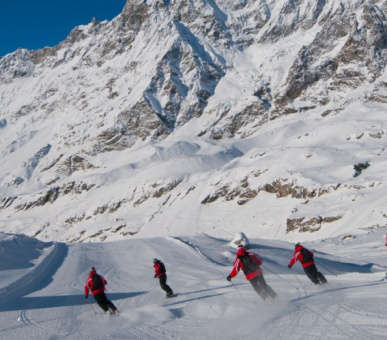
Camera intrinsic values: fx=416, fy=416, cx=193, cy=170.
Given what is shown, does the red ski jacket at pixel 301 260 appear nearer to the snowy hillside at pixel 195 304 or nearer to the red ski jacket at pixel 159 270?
the snowy hillside at pixel 195 304

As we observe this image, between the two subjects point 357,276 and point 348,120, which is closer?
point 357,276

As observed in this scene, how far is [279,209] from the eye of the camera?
6619cm

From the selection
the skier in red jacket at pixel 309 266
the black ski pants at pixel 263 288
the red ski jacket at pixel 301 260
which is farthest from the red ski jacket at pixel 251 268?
the red ski jacket at pixel 301 260

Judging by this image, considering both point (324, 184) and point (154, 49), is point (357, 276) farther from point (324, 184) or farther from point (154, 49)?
point (154, 49)

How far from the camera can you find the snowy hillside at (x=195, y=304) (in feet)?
25.3

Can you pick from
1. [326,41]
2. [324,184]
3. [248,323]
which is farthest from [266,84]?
[248,323]

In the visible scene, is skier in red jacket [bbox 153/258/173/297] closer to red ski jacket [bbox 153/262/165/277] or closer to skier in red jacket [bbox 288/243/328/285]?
red ski jacket [bbox 153/262/165/277]

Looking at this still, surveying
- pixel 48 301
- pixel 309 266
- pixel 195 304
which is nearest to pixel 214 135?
pixel 48 301

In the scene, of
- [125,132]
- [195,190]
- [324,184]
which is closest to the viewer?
[324,184]

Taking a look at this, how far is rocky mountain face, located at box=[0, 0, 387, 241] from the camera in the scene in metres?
74.9

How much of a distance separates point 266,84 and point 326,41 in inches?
1075

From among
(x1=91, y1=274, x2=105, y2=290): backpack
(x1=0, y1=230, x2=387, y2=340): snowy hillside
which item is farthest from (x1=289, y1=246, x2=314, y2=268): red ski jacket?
→ (x1=91, y1=274, x2=105, y2=290): backpack

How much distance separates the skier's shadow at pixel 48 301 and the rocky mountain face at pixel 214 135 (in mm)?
38510

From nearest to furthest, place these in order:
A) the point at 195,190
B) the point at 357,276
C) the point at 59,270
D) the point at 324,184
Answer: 1. the point at 357,276
2. the point at 59,270
3. the point at 324,184
4. the point at 195,190
